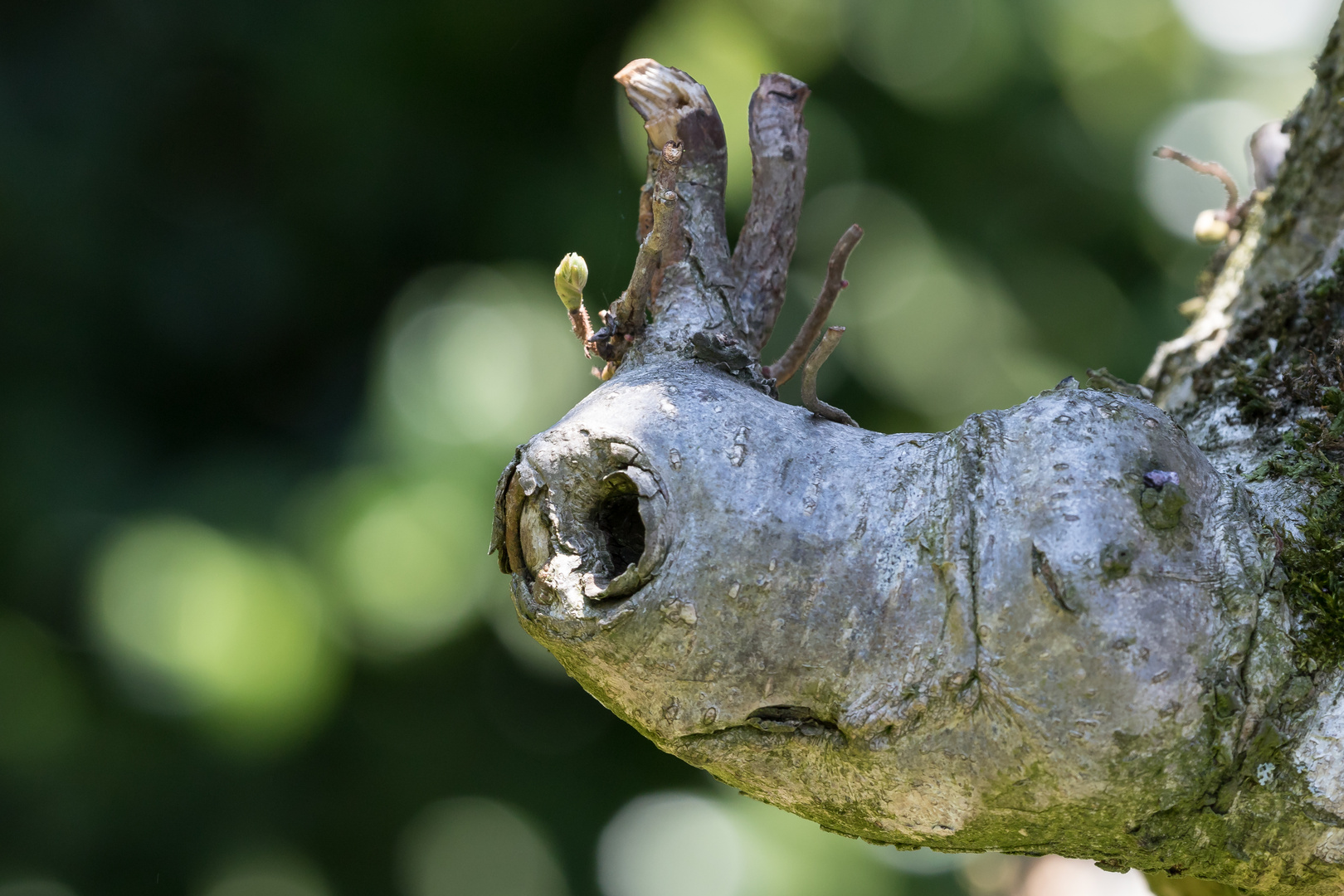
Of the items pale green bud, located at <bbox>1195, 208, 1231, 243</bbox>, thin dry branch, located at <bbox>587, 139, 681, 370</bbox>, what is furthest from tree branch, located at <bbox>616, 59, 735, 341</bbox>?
pale green bud, located at <bbox>1195, 208, 1231, 243</bbox>

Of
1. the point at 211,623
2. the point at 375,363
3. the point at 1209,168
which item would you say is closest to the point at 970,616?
the point at 1209,168

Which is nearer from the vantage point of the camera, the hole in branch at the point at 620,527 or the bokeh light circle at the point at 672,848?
the hole in branch at the point at 620,527

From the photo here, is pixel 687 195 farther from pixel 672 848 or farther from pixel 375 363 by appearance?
pixel 672 848

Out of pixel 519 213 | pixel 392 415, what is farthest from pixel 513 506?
pixel 519 213

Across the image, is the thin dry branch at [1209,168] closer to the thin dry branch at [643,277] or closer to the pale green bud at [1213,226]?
the pale green bud at [1213,226]

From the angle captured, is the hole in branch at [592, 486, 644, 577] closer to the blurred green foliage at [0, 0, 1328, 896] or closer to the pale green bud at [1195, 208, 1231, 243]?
the pale green bud at [1195, 208, 1231, 243]

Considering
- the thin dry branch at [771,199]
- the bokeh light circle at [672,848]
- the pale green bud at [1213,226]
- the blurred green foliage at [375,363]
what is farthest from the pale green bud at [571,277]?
the bokeh light circle at [672,848]

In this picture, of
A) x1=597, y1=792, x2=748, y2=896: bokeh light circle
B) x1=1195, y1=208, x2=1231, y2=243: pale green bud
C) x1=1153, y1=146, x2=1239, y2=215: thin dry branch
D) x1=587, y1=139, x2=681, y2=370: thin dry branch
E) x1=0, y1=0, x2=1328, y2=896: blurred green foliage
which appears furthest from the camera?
x1=597, y1=792, x2=748, y2=896: bokeh light circle
